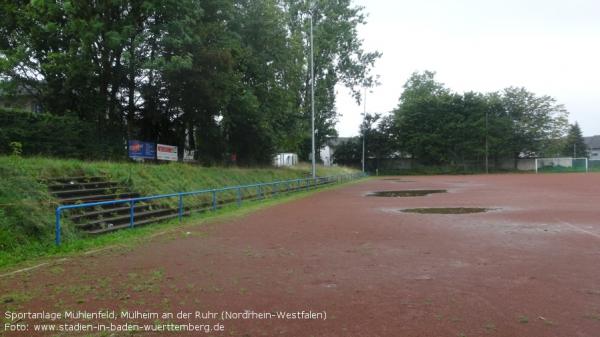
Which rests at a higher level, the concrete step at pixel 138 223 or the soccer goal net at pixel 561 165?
the soccer goal net at pixel 561 165

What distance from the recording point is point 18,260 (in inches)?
306

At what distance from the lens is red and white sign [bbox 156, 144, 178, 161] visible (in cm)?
2241

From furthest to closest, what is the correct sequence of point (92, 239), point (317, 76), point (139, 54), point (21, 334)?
1. point (317, 76)
2. point (139, 54)
3. point (92, 239)
4. point (21, 334)

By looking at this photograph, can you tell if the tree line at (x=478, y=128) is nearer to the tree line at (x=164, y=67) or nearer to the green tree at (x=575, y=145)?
the green tree at (x=575, y=145)

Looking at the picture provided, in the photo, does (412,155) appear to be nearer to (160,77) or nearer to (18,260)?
(160,77)

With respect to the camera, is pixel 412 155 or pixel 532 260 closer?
pixel 532 260

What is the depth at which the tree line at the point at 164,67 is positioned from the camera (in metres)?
20.4

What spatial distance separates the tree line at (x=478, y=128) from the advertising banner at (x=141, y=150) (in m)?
47.6

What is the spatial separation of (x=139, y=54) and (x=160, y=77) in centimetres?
176

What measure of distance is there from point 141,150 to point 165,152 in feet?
4.76

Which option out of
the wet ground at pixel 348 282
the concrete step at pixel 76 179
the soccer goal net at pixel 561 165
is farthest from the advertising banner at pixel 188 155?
the soccer goal net at pixel 561 165

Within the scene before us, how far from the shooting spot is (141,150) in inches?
856

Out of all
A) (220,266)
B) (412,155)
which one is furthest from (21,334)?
(412,155)

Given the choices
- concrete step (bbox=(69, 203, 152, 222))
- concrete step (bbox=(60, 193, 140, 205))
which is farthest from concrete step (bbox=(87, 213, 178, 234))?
concrete step (bbox=(60, 193, 140, 205))
